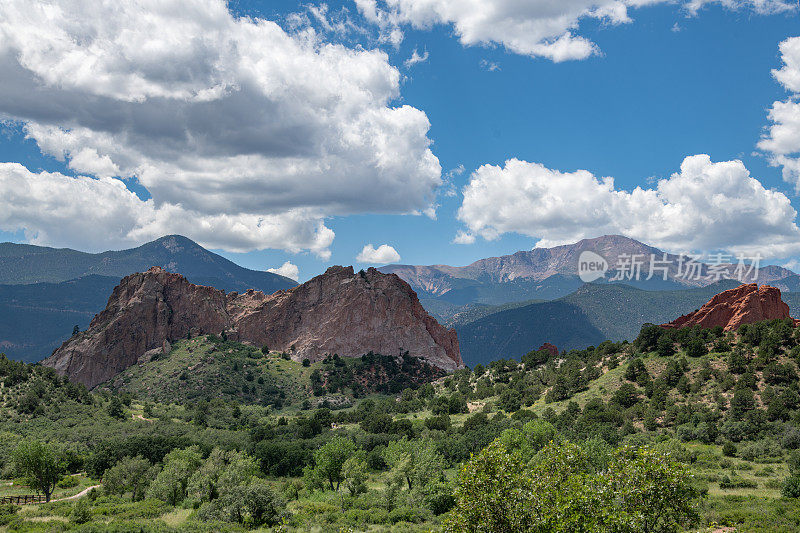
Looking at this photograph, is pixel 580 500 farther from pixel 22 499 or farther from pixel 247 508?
pixel 22 499

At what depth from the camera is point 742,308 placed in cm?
9775

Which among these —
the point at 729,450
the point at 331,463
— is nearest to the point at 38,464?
the point at 331,463

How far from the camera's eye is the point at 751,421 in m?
64.4

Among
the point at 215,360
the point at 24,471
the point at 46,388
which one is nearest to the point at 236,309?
the point at 215,360

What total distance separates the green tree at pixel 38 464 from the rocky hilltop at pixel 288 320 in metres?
111

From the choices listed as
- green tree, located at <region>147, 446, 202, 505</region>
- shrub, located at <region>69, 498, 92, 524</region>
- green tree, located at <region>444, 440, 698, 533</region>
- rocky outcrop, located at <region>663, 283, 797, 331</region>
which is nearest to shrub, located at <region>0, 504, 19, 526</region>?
shrub, located at <region>69, 498, 92, 524</region>

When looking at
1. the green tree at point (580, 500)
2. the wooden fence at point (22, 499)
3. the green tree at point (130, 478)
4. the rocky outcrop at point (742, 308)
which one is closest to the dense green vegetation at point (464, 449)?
the green tree at point (580, 500)

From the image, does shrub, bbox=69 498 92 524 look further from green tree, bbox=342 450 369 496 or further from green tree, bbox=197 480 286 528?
green tree, bbox=342 450 369 496

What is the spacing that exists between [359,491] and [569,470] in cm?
4035

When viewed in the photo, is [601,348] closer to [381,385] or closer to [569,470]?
[381,385]

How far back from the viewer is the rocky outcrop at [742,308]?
96125 millimetres

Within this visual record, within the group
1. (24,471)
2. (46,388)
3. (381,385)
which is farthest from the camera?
(381,385)

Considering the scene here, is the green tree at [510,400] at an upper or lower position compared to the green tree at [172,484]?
upper

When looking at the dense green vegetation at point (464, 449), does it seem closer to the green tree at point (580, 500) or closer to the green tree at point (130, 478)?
the green tree at point (580, 500)
